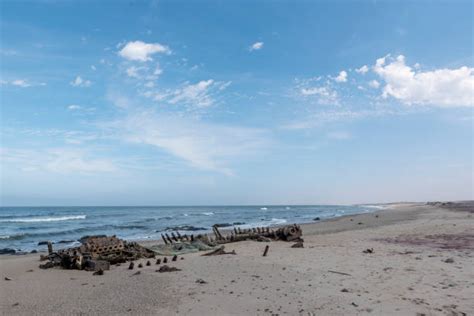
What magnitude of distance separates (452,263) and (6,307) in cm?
1226

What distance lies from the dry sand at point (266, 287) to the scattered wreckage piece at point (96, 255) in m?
0.47

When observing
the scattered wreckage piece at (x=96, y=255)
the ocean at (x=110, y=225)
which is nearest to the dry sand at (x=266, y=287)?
Result: the scattered wreckage piece at (x=96, y=255)

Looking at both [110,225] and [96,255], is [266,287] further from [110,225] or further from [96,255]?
[110,225]

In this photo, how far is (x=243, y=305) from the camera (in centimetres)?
827

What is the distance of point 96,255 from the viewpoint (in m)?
14.9

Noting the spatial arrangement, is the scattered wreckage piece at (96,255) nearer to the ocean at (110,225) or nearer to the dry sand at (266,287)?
the dry sand at (266,287)

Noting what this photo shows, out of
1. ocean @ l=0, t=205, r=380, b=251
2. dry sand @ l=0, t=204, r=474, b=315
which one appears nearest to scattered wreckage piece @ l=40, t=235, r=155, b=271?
dry sand @ l=0, t=204, r=474, b=315

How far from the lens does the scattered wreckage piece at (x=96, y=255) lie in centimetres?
1367

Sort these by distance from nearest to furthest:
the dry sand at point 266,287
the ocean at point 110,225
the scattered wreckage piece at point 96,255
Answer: the dry sand at point 266,287 < the scattered wreckage piece at point 96,255 < the ocean at point 110,225

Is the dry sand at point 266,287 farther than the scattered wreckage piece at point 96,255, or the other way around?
the scattered wreckage piece at point 96,255

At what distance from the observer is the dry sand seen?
809 centimetres

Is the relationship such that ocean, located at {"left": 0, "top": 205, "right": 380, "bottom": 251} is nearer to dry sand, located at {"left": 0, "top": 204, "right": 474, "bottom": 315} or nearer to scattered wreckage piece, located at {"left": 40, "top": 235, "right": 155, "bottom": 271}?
scattered wreckage piece, located at {"left": 40, "top": 235, "right": 155, "bottom": 271}

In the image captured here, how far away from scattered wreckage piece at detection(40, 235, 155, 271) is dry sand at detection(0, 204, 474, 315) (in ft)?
1.53

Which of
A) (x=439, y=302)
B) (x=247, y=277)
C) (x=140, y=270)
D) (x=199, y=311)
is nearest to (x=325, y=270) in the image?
(x=247, y=277)
